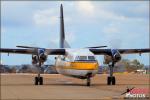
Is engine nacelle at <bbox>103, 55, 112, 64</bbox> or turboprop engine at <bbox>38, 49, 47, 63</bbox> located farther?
engine nacelle at <bbox>103, 55, 112, 64</bbox>

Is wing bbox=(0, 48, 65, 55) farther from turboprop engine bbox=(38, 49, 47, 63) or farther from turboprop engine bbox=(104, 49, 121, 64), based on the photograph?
turboprop engine bbox=(104, 49, 121, 64)

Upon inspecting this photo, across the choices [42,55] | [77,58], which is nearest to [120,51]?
[77,58]

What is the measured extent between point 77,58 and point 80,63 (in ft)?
2.18

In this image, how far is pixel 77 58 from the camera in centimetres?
3638

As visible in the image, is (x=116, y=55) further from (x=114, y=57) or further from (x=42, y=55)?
→ (x=42, y=55)

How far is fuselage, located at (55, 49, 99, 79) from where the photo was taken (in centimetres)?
3516

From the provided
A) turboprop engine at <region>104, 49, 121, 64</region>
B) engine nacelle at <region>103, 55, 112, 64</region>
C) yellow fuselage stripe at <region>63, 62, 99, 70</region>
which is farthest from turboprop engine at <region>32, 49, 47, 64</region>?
turboprop engine at <region>104, 49, 121, 64</region>

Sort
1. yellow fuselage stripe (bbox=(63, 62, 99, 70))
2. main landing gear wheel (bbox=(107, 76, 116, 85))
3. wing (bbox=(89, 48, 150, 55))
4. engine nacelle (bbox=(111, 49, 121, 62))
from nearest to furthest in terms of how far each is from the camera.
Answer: yellow fuselage stripe (bbox=(63, 62, 99, 70)) → engine nacelle (bbox=(111, 49, 121, 62)) → main landing gear wheel (bbox=(107, 76, 116, 85)) → wing (bbox=(89, 48, 150, 55))

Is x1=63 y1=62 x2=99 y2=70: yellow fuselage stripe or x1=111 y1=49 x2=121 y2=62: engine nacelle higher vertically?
x1=111 y1=49 x2=121 y2=62: engine nacelle

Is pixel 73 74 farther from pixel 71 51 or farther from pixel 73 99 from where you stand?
pixel 73 99

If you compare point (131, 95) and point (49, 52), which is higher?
point (49, 52)

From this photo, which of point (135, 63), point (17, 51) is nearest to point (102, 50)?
point (17, 51)

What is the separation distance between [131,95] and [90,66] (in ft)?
46.1

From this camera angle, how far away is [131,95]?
21.1m
